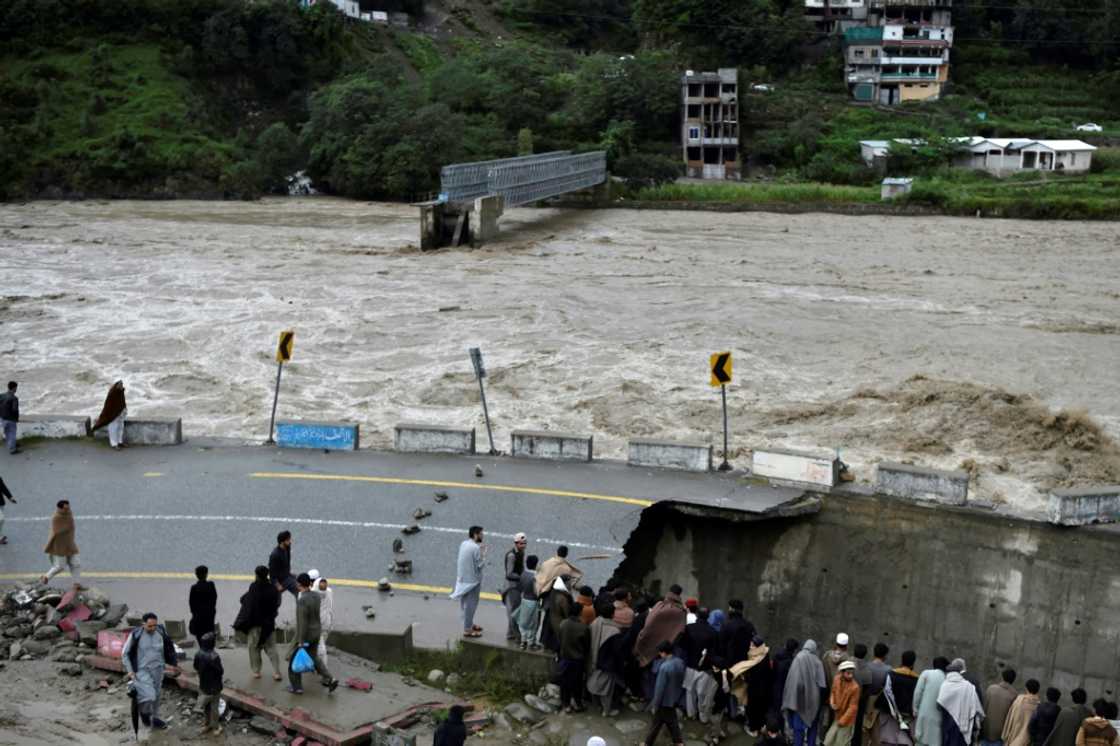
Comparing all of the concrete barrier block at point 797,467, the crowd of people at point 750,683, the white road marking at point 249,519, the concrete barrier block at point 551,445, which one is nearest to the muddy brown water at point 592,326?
the concrete barrier block at point 551,445

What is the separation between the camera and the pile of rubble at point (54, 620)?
13.7 meters

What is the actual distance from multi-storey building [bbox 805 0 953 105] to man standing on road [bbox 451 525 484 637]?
83.8m

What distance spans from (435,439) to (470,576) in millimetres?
7151

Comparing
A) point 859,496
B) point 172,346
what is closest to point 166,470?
point 859,496

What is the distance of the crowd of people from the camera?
11.6 m

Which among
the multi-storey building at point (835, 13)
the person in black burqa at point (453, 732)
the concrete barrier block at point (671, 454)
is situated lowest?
the person in black burqa at point (453, 732)

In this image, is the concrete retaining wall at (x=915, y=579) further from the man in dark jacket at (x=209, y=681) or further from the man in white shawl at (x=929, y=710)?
the man in dark jacket at (x=209, y=681)

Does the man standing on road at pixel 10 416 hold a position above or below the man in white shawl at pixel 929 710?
above

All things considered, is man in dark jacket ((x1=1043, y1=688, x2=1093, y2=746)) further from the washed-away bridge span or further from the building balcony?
the building balcony

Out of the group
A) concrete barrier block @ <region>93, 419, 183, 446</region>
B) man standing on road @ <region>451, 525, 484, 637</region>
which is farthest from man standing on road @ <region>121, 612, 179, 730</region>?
concrete barrier block @ <region>93, 419, 183, 446</region>

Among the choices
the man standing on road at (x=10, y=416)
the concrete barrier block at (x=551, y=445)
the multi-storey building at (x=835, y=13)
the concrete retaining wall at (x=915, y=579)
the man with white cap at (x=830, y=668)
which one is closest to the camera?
the man with white cap at (x=830, y=668)

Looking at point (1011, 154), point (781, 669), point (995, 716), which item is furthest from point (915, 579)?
point (1011, 154)

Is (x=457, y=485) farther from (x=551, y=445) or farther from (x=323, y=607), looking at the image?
(x=323, y=607)

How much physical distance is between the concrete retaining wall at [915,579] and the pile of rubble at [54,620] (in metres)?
6.68
